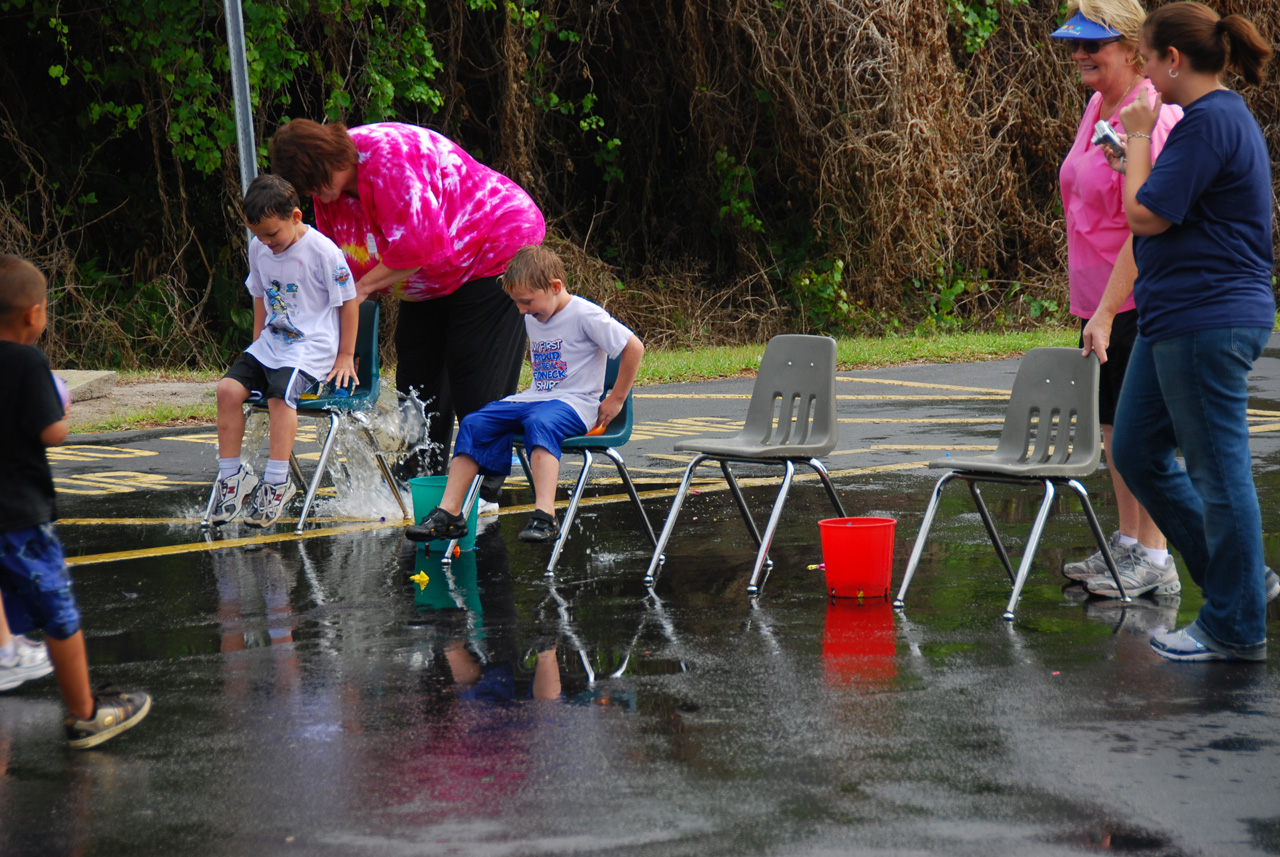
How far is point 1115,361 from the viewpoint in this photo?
5469 millimetres

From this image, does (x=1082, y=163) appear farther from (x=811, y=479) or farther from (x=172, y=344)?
(x=172, y=344)

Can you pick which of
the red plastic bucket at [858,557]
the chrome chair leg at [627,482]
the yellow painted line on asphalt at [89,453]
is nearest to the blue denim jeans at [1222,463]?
the red plastic bucket at [858,557]

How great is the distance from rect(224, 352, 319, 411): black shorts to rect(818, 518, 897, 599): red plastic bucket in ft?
9.73

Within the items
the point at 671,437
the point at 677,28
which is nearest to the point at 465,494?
the point at 671,437

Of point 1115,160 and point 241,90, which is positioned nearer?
point 1115,160

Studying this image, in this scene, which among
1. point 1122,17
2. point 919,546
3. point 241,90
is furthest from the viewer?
point 241,90

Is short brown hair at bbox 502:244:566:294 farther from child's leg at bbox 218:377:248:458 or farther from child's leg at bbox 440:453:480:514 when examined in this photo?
child's leg at bbox 218:377:248:458

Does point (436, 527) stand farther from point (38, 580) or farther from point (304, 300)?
point (38, 580)

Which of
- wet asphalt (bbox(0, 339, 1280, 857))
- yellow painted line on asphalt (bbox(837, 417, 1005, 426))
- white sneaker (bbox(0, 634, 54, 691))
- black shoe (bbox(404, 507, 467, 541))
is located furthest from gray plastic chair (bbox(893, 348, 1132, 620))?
yellow painted line on asphalt (bbox(837, 417, 1005, 426))

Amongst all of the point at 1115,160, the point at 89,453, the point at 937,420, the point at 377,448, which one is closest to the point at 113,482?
the point at 89,453

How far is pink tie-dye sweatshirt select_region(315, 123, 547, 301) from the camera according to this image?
272 inches

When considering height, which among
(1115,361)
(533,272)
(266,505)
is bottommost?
(266,505)

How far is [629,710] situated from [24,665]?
1944 millimetres

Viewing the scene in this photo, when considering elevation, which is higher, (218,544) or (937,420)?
(218,544)
